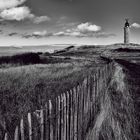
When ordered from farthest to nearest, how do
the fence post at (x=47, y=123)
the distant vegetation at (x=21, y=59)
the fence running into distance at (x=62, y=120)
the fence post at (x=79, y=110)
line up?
the distant vegetation at (x=21, y=59) → the fence post at (x=79, y=110) → the fence post at (x=47, y=123) → the fence running into distance at (x=62, y=120)

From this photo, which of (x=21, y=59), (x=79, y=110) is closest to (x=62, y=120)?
(x=79, y=110)

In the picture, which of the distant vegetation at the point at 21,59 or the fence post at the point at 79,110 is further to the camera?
the distant vegetation at the point at 21,59

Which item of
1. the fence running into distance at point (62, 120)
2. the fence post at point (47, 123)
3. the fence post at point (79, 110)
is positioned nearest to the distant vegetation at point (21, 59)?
the fence running into distance at point (62, 120)

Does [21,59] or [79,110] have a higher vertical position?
[79,110]

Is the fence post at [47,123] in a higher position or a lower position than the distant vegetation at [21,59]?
higher

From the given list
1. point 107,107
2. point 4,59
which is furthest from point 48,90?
point 4,59

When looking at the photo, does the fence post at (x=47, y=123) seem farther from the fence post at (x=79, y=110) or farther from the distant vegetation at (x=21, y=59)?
the distant vegetation at (x=21, y=59)

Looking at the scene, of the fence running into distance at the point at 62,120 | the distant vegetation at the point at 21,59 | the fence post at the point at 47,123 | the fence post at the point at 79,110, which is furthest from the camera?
the distant vegetation at the point at 21,59

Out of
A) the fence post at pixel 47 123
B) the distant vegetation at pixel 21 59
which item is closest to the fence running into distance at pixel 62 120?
the fence post at pixel 47 123

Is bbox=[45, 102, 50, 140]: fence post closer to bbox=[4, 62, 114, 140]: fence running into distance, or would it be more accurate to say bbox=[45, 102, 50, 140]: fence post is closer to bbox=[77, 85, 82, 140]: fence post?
bbox=[4, 62, 114, 140]: fence running into distance

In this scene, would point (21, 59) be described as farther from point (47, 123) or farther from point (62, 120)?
point (47, 123)

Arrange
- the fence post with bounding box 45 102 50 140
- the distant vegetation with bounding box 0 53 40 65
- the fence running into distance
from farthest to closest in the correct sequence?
the distant vegetation with bounding box 0 53 40 65 → the fence post with bounding box 45 102 50 140 → the fence running into distance

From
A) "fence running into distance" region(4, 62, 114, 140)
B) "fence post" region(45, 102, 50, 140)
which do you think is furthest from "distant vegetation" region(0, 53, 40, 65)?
"fence post" region(45, 102, 50, 140)

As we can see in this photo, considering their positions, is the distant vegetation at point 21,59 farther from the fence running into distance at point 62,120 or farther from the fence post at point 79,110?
the fence post at point 79,110
